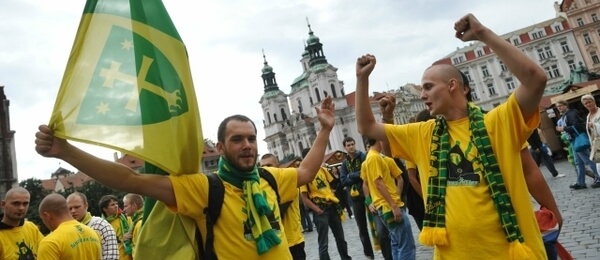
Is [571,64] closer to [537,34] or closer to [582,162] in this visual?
[537,34]

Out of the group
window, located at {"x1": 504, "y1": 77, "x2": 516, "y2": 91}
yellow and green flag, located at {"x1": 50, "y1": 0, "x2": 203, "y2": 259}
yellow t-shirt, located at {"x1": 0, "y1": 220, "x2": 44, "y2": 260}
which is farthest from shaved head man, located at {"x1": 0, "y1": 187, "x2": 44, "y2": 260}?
window, located at {"x1": 504, "y1": 77, "x2": 516, "y2": 91}

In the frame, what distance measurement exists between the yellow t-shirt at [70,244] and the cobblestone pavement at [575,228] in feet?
15.8

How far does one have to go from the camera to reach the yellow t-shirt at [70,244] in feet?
12.2

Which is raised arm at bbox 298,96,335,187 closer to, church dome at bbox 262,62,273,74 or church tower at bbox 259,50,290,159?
church tower at bbox 259,50,290,159

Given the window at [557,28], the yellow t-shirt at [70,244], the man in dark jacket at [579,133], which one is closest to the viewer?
the yellow t-shirt at [70,244]

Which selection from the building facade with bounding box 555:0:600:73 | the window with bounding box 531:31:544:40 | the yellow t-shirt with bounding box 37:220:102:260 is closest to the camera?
the yellow t-shirt with bounding box 37:220:102:260

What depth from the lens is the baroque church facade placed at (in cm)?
8388

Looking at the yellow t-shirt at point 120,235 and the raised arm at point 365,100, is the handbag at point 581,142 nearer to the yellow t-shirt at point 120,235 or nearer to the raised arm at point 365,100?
the raised arm at point 365,100

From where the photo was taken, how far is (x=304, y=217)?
1449 centimetres

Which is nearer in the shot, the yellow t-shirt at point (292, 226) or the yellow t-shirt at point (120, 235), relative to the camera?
the yellow t-shirt at point (292, 226)

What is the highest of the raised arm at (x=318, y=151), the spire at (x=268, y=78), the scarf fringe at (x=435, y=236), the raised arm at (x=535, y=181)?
the spire at (x=268, y=78)

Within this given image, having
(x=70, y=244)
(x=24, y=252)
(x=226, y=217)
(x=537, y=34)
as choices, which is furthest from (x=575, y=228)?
(x=537, y=34)

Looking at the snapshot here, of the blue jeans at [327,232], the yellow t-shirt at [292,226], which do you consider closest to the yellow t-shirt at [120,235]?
the yellow t-shirt at [292,226]

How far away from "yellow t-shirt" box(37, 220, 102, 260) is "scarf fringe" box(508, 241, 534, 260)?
380 centimetres
